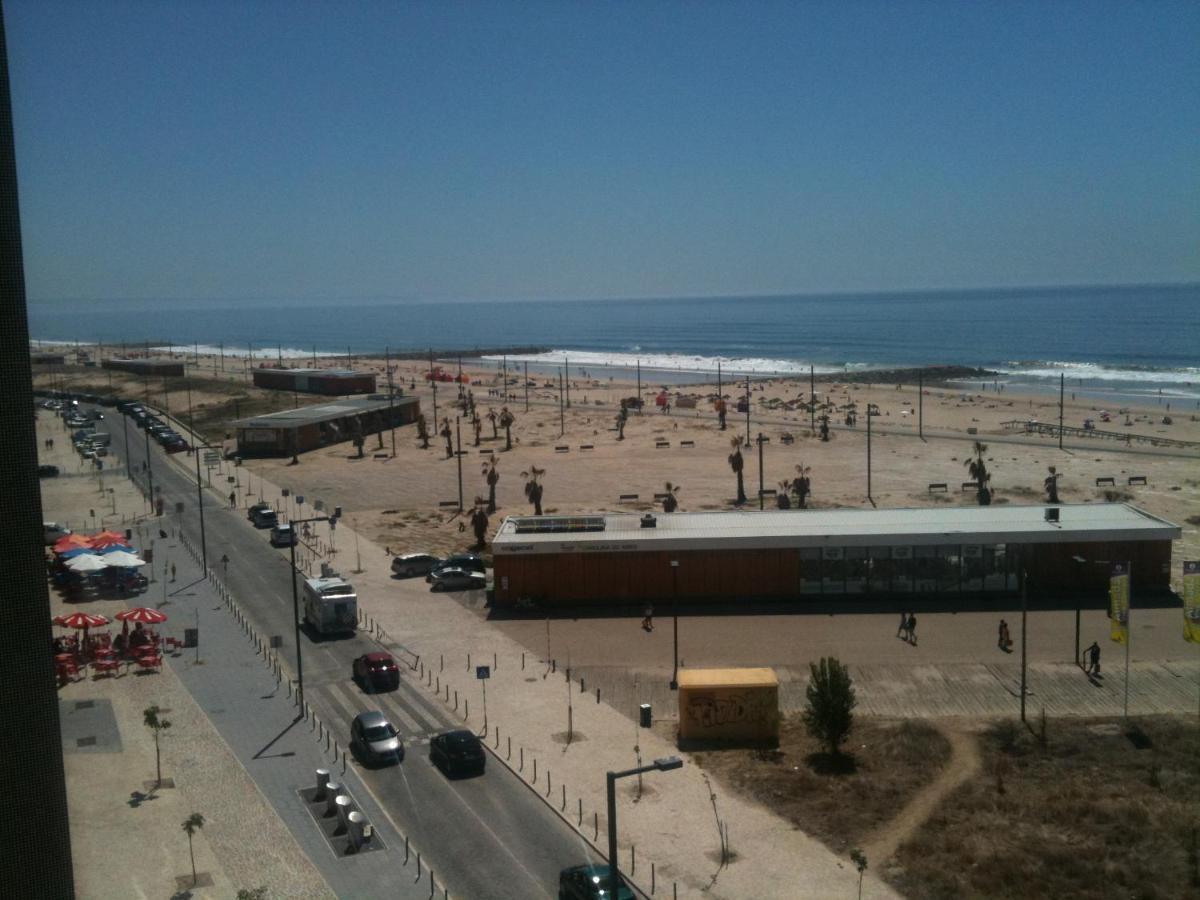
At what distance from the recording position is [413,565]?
38.5 meters

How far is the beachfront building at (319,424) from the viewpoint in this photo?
6938 centimetres

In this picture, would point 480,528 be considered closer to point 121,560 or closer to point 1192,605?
point 121,560

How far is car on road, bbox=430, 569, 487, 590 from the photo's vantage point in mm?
36469

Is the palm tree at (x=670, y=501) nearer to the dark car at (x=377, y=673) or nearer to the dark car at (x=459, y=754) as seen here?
the dark car at (x=377, y=673)

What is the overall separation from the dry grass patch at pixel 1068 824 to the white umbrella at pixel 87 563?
88.1ft

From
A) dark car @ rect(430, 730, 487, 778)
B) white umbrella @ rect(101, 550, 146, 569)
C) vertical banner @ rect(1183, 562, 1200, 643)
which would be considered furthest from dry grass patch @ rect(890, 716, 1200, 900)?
white umbrella @ rect(101, 550, 146, 569)

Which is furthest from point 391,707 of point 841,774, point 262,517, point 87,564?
point 262,517

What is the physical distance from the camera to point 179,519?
48.3 meters

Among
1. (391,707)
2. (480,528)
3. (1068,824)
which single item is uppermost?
(480,528)

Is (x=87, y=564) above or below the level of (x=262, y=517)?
above

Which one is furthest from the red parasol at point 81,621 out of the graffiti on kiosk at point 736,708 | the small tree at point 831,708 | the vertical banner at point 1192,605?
the vertical banner at point 1192,605

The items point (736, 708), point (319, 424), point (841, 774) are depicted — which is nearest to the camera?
point (841, 774)

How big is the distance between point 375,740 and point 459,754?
2.01 metres

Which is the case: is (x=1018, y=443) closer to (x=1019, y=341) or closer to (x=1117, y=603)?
(x=1117, y=603)
